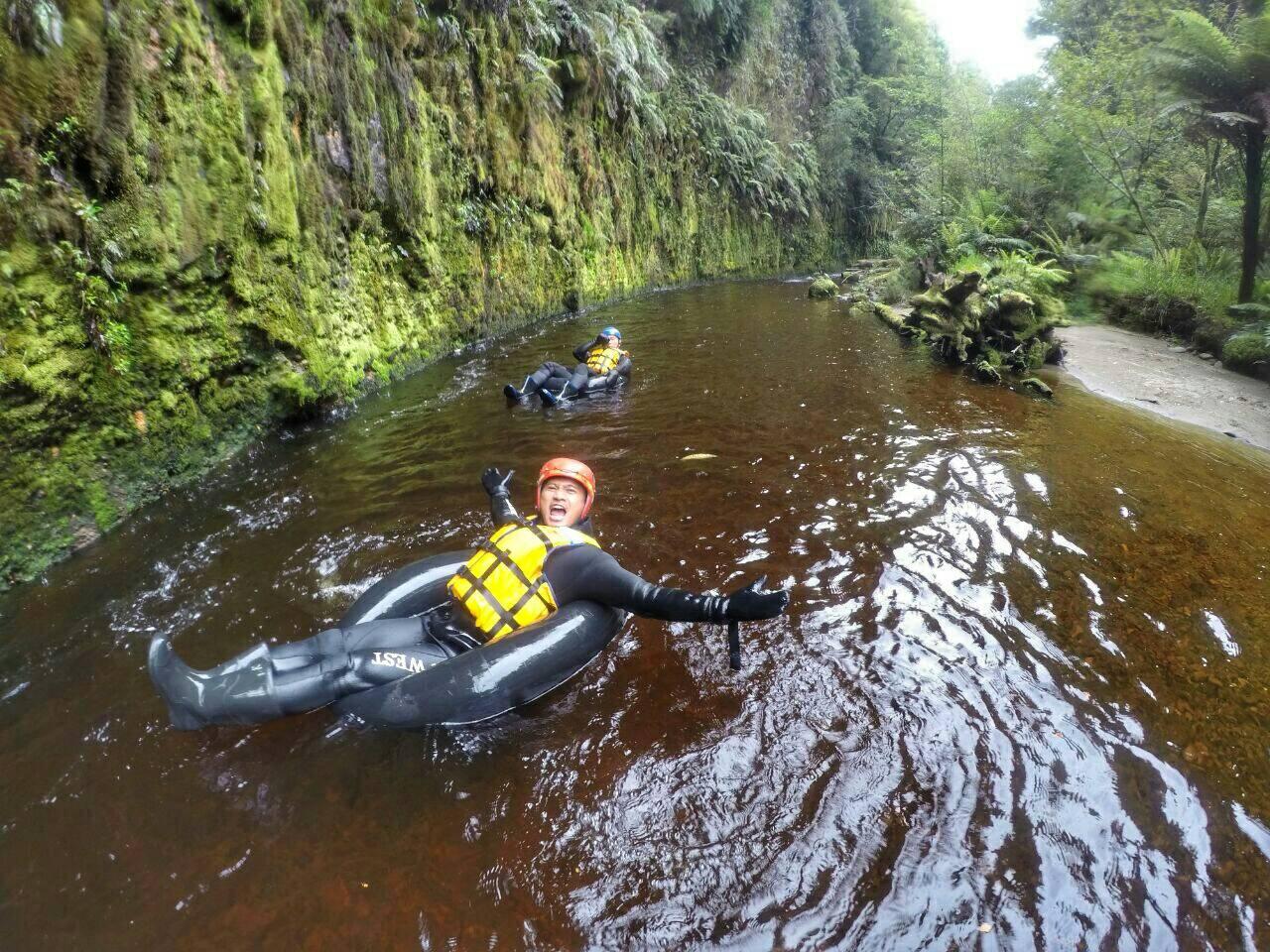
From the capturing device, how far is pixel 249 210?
6.21m

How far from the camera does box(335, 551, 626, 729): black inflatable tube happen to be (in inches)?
112

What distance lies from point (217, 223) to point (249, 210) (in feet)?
1.85

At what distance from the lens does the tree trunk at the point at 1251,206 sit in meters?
8.50

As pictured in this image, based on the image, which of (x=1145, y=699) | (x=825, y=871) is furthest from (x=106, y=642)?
(x=1145, y=699)

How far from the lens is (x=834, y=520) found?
4.94 m

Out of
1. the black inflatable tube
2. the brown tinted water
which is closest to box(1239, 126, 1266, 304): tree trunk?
the brown tinted water

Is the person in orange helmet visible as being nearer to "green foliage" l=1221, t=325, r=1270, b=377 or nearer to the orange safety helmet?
the orange safety helmet

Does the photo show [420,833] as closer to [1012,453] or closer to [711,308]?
[1012,453]

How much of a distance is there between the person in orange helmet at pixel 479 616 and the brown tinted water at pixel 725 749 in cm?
26

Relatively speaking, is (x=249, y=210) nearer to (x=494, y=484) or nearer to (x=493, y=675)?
(x=494, y=484)

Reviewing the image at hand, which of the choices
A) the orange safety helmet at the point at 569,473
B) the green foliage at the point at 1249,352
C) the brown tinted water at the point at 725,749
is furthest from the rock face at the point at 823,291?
the orange safety helmet at the point at 569,473

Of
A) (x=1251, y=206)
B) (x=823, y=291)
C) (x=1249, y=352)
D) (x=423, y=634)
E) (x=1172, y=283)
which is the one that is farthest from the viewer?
(x=823, y=291)

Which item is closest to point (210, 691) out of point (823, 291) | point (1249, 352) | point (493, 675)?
point (493, 675)

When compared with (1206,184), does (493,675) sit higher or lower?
lower
